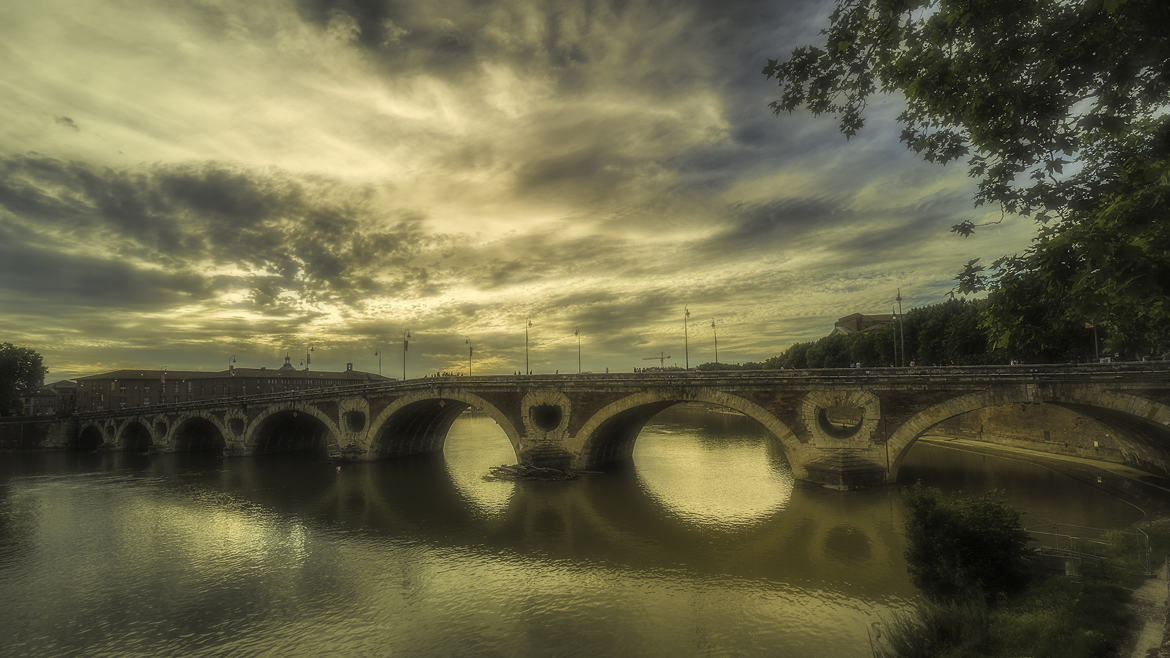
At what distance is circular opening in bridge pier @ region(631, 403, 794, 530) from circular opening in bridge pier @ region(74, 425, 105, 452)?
76336 mm

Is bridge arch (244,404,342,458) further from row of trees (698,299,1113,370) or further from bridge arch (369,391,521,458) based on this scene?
row of trees (698,299,1113,370)

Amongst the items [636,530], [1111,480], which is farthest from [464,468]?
[1111,480]

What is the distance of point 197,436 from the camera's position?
7175 centimetres

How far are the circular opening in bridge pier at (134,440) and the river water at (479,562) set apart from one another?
29.3 meters

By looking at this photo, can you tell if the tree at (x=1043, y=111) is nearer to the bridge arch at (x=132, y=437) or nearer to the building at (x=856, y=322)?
the bridge arch at (x=132, y=437)

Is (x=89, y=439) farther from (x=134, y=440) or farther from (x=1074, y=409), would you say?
(x=1074, y=409)

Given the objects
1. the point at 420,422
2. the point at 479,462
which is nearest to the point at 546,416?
the point at 479,462

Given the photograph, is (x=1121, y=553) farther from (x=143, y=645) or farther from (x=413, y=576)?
(x=143, y=645)

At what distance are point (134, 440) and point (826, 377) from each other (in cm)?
8797

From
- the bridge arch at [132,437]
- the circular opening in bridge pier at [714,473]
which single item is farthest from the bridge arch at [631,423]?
the bridge arch at [132,437]

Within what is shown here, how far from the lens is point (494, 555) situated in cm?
2509

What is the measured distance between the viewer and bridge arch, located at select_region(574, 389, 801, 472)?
35.6 meters

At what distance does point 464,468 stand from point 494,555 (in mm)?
25617

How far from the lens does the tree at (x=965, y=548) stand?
1599 centimetres
